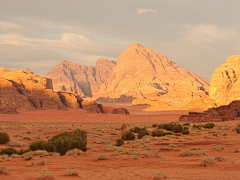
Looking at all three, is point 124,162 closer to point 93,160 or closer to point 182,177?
point 93,160

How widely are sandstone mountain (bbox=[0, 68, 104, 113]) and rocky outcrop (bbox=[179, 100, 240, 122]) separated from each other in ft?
120

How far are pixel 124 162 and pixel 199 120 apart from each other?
42.4 m

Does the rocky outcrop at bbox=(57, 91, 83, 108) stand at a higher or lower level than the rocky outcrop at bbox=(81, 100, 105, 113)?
higher

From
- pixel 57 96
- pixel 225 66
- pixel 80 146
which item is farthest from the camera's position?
pixel 225 66

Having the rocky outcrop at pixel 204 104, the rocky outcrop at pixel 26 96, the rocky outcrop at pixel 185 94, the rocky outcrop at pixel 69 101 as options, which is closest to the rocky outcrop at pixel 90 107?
the rocky outcrop at pixel 69 101

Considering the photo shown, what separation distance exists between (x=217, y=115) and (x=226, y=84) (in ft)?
296

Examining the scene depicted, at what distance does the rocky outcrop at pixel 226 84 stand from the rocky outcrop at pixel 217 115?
249 feet

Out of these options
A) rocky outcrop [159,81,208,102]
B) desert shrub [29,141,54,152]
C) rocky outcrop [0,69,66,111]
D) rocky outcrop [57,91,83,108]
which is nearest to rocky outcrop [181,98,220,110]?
rocky outcrop [57,91,83,108]

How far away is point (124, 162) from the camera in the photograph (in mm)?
11430

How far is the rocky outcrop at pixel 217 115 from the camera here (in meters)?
50.9

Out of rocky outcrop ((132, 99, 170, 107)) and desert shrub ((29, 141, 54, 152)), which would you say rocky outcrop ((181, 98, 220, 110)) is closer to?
rocky outcrop ((132, 99, 170, 107))

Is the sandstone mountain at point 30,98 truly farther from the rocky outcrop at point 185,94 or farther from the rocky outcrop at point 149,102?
the rocky outcrop at point 185,94

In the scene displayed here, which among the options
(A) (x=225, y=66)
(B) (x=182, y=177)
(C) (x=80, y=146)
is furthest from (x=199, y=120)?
(A) (x=225, y=66)

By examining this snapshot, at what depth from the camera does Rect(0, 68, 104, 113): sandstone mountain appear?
63125 mm
